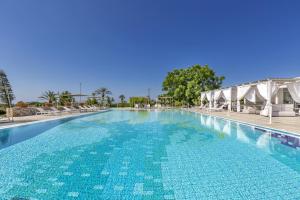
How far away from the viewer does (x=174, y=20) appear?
60.9 feet

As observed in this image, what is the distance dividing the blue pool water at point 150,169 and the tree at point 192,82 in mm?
20381

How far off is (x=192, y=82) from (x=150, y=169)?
23426 millimetres

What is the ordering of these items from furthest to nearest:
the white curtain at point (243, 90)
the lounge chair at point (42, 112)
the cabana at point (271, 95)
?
the lounge chair at point (42, 112)
the white curtain at point (243, 90)
the cabana at point (271, 95)

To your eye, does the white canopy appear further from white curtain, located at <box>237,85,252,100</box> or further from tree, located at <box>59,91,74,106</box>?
tree, located at <box>59,91,74,106</box>

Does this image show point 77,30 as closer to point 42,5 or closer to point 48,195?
point 42,5

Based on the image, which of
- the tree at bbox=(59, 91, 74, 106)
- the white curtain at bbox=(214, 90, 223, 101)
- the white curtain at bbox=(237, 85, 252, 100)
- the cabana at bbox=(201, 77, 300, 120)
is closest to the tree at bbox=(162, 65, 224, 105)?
the white curtain at bbox=(214, 90, 223, 101)

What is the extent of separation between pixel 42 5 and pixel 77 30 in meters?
4.47

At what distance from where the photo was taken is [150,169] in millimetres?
3365

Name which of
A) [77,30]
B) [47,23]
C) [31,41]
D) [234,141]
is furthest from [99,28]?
[234,141]

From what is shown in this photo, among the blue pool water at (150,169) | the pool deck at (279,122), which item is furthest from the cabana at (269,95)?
the blue pool water at (150,169)

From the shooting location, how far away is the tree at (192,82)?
83.8 ft

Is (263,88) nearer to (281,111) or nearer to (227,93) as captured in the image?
(281,111)

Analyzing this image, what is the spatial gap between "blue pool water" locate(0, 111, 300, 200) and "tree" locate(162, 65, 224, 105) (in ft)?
66.9

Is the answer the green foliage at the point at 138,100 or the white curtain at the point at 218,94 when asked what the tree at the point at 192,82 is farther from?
the white curtain at the point at 218,94
